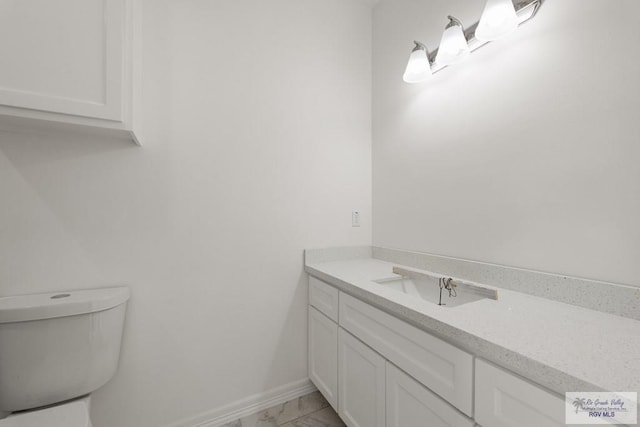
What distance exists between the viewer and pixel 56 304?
38.2 inches

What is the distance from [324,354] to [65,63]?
169cm

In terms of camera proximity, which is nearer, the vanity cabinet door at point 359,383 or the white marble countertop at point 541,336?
the white marble countertop at point 541,336

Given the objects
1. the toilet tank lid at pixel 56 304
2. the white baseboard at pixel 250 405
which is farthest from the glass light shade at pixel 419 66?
the white baseboard at pixel 250 405

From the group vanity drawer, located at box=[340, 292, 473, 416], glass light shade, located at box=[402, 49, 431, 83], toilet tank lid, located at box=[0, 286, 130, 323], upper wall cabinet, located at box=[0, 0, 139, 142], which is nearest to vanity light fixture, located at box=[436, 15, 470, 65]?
glass light shade, located at box=[402, 49, 431, 83]

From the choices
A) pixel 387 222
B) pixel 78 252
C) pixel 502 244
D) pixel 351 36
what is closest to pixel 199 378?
pixel 78 252

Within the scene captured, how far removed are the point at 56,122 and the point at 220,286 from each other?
0.96 metres

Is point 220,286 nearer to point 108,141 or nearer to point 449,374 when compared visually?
point 108,141

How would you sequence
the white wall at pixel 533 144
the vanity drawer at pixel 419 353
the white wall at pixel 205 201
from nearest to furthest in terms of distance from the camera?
the vanity drawer at pixel 419 353 < the white wall at pixel 533 144 < the white wall at pixel 205 201

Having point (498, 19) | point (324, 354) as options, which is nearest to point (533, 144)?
point (498, 19)

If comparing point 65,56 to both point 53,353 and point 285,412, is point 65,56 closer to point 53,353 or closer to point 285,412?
point 53,353

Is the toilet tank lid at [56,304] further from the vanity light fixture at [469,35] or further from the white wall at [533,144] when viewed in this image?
the vanity light fixture at [469,35]

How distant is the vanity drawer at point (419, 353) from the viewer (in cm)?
73

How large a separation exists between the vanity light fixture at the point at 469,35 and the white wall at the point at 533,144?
2.2 inches

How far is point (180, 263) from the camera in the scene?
133cm
